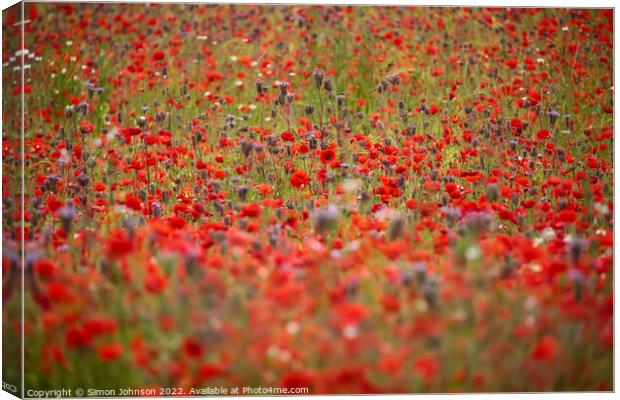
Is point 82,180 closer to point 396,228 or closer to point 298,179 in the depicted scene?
point 298,179

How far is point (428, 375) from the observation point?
3535mm

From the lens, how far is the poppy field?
3.55 metres

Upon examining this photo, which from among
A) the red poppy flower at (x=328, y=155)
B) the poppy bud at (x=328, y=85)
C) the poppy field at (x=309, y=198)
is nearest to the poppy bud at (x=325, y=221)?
the poppy field at (x=309, y=198)

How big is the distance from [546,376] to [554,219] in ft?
3.25

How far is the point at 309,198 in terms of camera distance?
496cm

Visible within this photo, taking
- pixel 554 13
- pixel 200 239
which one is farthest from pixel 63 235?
pixel 554 13

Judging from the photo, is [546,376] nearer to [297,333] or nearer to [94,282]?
[297,333]

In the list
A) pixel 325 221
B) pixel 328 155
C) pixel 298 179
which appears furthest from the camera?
pixel 328 155

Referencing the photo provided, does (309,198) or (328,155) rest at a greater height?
(328,155)

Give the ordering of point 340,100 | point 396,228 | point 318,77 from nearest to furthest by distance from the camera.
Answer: point 396,228 → point 318,77 → point 340,100

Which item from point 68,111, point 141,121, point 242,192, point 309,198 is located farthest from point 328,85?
point 68,111

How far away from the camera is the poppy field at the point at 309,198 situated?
3.55 metres

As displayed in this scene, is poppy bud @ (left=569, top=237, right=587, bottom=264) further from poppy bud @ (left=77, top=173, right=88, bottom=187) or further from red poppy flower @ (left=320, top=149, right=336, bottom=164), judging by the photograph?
poppy bud @ (left=77, top=173, right=88, bottom=187)

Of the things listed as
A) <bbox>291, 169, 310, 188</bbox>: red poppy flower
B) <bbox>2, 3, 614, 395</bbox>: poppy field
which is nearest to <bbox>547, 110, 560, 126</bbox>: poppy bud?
<bbox>2, 3, 614, 395</bbox>: poppy field
